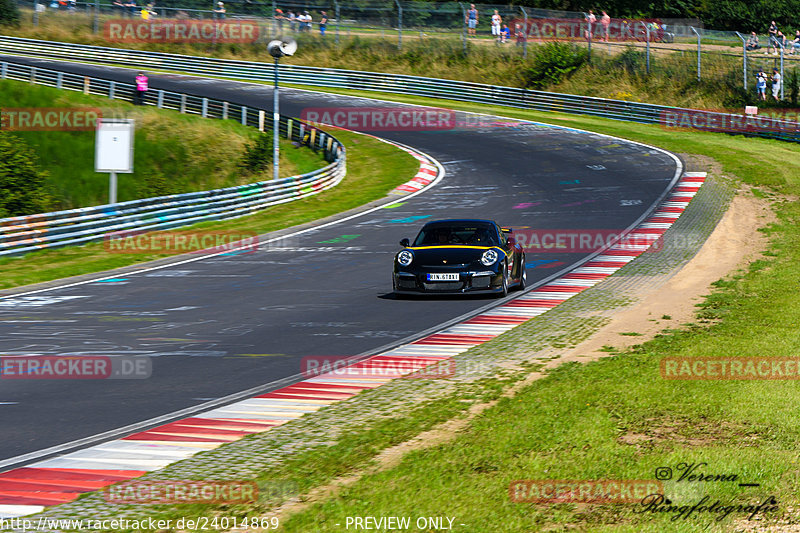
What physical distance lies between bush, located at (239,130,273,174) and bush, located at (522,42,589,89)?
20597mm

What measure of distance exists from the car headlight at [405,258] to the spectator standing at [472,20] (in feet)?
137

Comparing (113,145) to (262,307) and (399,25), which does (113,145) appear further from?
(399,25)

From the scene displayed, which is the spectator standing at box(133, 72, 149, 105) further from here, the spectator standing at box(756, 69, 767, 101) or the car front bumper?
the car front bumper

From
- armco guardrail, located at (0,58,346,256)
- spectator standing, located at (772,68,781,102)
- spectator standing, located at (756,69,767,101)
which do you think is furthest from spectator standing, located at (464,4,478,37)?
spectator standing, located at (772,68,781,102)

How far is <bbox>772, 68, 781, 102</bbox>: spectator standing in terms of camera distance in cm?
4228

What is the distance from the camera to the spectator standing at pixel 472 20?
54125mm

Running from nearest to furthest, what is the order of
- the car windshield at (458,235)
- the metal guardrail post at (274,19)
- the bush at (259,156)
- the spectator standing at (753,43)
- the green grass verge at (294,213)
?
the car windshield at (458,235) → the green grass verge at (294,213) → the bush at (259,156) → the spectator standing at (753,43) → the metal guardrail post at (274,19)

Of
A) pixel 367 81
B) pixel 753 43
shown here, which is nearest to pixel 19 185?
pixel 367 81

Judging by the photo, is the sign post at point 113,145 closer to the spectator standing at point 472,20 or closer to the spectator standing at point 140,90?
the spectator standing at point 140,90

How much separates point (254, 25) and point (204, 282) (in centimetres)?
4540

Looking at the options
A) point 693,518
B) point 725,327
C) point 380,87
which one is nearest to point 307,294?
point 725,327

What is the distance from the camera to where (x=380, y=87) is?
5375 cm

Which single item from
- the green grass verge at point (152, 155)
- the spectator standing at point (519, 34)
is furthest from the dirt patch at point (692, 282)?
the spectator standing at point (519, 34)

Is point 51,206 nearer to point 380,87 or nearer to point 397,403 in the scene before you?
point 380,87
